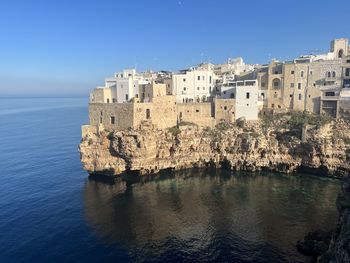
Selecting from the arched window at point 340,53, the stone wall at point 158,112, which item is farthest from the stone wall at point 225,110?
the arched window at point 340,53

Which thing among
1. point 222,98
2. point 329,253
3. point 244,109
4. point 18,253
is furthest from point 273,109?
point 18,253

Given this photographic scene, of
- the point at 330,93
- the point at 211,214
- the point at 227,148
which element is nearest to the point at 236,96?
the point at 227,148

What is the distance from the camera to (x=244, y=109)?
57.2 metres

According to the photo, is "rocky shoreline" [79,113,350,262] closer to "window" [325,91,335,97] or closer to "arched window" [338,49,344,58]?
"window" [325,91,335,97]

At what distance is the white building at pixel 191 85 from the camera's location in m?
61.3

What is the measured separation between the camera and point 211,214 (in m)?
36.5

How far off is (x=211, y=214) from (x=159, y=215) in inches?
258

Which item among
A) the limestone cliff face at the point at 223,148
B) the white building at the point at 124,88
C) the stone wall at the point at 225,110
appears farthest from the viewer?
the stone wall at the point at 225,110

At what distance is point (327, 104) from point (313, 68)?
292 inches

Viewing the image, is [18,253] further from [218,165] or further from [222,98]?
[222,98]

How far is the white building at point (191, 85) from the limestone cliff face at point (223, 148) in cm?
896

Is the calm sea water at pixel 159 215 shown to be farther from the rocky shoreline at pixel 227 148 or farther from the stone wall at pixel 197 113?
the stone wall at pixel 197 113

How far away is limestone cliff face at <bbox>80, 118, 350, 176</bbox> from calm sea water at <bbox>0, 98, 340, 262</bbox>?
298 centimetres

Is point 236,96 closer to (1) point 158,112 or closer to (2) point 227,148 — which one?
(2) point 227,148
